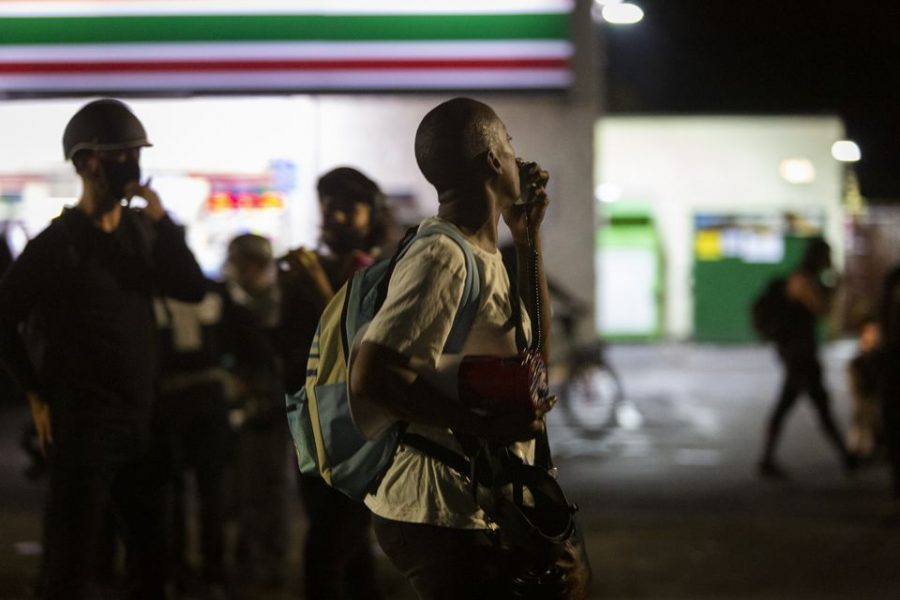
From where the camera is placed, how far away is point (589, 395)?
38.7 ft

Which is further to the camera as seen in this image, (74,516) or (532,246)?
(74,516)

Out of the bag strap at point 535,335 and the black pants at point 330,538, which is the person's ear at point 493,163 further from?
the black pants at point 330,538

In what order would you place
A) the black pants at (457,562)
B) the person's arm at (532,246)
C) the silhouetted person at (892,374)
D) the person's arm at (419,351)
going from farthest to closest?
the silhouetted person at (892,374) → the person's arm at (532,246) → the black pants at (457,562) → the person's arm at (419,351)

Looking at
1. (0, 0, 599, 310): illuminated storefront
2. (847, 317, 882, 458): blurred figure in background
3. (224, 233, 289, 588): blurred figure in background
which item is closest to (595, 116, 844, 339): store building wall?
(0, 0, 599, 310): illuminated storefront

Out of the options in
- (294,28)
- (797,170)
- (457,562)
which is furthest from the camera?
(797,170)

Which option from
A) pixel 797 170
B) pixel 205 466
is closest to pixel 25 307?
pixel 205 466

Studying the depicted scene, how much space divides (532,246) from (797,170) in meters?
20.7

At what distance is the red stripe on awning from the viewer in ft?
35.9

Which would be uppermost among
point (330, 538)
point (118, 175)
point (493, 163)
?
point (118, 175)

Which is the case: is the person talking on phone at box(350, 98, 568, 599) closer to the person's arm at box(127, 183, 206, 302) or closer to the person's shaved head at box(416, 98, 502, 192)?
the person's shaved head at box(416, 98, 502, 192)

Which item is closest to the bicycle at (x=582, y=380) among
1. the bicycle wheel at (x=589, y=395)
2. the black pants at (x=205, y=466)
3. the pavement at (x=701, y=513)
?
the bicycle wheel at (x=589, y=395)

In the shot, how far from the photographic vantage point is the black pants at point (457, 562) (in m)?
2.86

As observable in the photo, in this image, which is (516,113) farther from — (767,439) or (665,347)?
(665,347)

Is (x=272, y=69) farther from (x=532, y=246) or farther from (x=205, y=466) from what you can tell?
(x=532, y=246)
